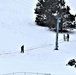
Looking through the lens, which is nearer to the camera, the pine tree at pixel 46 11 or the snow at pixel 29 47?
the snow at pixel 29 47

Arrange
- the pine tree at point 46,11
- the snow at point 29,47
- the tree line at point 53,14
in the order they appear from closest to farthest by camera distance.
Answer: the snow at point 29,47, the tree line at point 53,14, the pine tree at point 46,11

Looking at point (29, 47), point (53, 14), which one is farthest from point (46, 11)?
point (29, 47)

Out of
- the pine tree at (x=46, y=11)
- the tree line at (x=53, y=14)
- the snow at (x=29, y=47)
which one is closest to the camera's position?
the snow at (x=29, y=47)

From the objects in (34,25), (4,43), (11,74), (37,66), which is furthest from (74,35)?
(11,74)

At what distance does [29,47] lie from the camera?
1462 inches

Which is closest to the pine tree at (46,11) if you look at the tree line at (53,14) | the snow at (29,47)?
the tree line at (53,14)

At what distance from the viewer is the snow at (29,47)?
22294mm

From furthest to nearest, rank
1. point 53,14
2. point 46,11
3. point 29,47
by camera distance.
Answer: point 46,11, point 53,14, point 29,47

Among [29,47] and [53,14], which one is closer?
[29,47]

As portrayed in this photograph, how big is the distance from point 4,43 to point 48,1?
2063cm

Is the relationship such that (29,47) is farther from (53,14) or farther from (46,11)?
(46,11)

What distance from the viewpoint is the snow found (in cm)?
2229

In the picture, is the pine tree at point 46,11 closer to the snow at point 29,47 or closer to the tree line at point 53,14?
the tree line at point 53,14

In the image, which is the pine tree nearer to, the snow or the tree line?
the tree line
